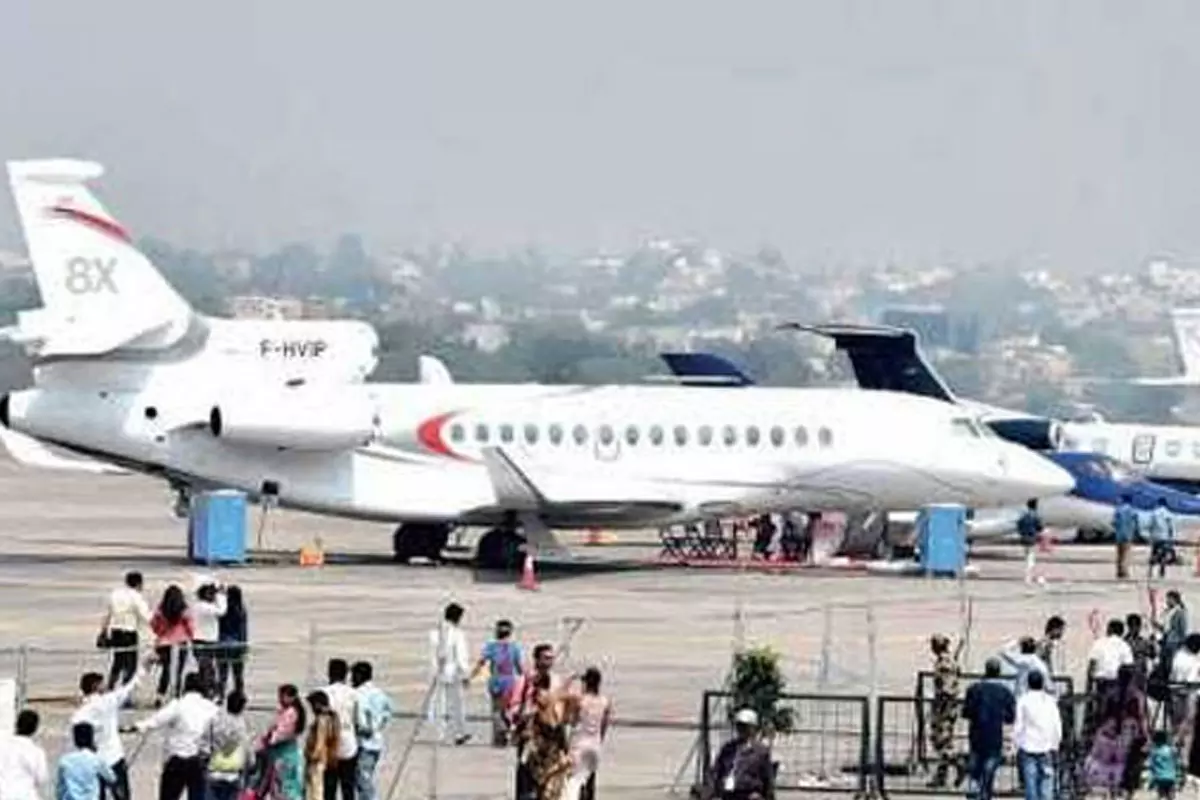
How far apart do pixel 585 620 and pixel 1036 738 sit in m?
20.0

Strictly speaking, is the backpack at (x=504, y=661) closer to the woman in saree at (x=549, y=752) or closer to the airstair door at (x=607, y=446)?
the woman in saree at (x=549, y=752)

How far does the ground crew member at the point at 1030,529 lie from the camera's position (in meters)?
66.8

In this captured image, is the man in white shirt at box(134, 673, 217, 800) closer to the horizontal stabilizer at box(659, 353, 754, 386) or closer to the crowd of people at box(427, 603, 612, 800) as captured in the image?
the crowd of people at box(427, 603, 612, 800)

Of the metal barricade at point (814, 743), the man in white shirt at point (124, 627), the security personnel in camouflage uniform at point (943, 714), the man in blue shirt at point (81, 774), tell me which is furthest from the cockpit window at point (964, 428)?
the man in blue shirt at point (81, 774)

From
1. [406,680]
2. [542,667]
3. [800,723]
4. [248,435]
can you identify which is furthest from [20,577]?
[542,667]

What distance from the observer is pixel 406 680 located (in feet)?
138

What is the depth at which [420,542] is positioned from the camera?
6544 centimetres

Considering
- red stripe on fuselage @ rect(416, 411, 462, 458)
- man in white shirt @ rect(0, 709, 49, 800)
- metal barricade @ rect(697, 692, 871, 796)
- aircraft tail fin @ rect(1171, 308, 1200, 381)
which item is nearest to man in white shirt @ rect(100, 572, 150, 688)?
metal barricade @ rect(697, 692, 871, 796)

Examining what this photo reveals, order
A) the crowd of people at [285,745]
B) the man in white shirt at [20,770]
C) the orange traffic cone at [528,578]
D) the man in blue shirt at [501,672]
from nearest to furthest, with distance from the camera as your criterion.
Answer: the man in white shirt at [20,770] → the crowd of people at [285,745] → the man in blue shirt at [501,672] → the orange traffic cone at [528,578]

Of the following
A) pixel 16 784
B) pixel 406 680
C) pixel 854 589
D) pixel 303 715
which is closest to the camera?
pixel 16 784

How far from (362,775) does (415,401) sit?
3254 cm

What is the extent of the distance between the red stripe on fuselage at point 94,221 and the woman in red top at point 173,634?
80.4 ft

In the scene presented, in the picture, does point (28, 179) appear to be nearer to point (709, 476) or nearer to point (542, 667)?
point (709, 476)

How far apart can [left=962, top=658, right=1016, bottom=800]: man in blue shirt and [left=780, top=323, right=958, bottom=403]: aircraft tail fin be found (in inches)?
2240
